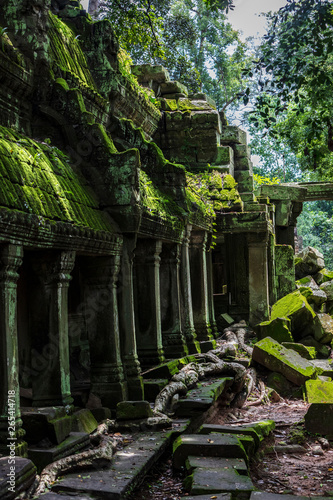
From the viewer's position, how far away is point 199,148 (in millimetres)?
14320

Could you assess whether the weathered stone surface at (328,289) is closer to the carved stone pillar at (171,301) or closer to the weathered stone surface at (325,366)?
the weathered stone surface at (325,366)

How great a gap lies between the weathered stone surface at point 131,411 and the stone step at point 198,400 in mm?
784

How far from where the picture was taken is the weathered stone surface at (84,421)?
625cm

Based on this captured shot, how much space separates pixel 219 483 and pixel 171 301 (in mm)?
5476

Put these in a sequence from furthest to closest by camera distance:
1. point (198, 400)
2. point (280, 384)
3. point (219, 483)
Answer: point (280, 384) < point (198, 400) < point (219, 483)

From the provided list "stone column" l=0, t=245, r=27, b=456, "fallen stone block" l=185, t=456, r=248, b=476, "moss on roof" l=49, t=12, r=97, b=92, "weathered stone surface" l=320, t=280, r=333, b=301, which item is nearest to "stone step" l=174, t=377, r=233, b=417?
"fallen stone block" l=185, t=456, r=248, b=476

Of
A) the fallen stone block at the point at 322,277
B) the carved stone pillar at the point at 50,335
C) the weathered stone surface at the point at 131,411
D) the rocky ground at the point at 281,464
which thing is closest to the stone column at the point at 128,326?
the weathered stone surface at the point at 131,411

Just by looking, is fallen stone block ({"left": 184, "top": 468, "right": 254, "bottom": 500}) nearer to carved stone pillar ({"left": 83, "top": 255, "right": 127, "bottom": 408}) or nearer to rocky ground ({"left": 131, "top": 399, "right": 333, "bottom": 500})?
rocky ground ({"left": 131, "top": 399, "right": 333, "bottom": 500})

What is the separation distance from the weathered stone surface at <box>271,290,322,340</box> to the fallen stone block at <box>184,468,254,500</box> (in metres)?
8.99

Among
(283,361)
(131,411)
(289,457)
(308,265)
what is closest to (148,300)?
(131,411)

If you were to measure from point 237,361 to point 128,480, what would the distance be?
685 cm

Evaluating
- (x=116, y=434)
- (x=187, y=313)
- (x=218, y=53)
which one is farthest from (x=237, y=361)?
(x=218, y=53)

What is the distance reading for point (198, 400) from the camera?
7891 millimetres

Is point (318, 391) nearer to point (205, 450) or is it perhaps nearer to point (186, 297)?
point (186, 297)
